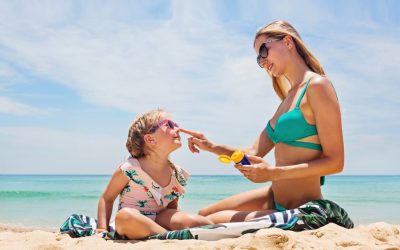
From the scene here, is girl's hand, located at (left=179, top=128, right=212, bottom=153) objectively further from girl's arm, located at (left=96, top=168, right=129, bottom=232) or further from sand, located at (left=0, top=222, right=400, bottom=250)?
sand, located at (left=0, top=222, right=400, bottom=250)

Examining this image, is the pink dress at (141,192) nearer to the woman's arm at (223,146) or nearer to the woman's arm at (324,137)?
the woman's arm at (223,146)

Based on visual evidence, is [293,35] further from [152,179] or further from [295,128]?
[152,179]

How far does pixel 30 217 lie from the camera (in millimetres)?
11867

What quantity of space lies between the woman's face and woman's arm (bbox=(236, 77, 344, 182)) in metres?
0.45

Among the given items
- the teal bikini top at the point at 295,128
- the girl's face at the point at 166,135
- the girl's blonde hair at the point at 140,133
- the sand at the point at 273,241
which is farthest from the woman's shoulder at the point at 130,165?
the teal bikini top at the point at 295,128

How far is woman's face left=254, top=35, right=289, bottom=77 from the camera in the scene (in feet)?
13.5

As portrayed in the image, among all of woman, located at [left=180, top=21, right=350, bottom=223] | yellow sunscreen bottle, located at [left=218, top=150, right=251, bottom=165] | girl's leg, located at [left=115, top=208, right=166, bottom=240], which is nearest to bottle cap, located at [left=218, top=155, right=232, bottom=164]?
yellow sunscreen bottle, located at [left=218, top=150, right=251, bottom=165]

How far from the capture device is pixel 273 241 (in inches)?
119

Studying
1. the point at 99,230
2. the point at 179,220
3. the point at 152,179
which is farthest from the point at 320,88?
the point at 99,230

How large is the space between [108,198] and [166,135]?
813 millimetres

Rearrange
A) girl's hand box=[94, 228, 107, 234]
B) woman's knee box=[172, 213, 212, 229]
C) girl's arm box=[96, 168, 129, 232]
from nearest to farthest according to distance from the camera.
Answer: woman's knee box=[172, 213, 212, 229], girl's hand box=[94, 228, 107, 234], girl's arm box=[96, 168, 129, 232]

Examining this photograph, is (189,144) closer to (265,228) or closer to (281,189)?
(281,189)

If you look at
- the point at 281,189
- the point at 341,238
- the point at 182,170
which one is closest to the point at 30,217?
the point at 182,170

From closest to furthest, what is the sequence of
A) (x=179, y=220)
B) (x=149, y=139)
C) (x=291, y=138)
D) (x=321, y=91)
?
(x=321, y=91) → (x=291, y=138) → (x=179, y=220) → (x=149, y=139)
